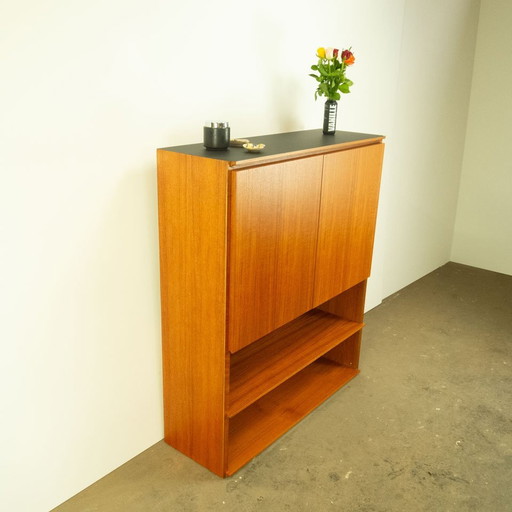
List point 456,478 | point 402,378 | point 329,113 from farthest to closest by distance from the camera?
point 402,378 → point 329,113 → point 456,478

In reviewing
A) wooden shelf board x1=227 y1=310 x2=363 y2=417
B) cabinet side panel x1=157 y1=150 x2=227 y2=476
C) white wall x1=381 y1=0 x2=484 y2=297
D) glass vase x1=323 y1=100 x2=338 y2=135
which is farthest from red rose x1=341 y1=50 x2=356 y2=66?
wooden shelf board x1=227 y1=310 x2=363 y2=417

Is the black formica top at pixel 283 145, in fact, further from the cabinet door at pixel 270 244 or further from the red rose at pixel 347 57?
the red rose at pixel 347 57

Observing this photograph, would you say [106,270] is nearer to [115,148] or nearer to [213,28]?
[115,148]

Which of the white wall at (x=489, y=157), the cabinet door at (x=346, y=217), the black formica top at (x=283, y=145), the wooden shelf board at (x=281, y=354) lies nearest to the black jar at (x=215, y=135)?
the black formica top at (x=283, y=145)

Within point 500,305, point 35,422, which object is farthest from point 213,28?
point 500,305

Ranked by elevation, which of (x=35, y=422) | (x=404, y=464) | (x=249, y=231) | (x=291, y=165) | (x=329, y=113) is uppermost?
(x=329, y=113)

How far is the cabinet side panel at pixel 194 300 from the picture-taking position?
1.91m

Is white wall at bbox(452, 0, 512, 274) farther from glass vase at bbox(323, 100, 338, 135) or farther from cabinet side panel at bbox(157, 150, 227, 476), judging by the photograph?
cabinet side panel at bbox(157, 150, 227, 476)

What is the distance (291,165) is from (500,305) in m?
2.57

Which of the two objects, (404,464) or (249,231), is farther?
(404,464)

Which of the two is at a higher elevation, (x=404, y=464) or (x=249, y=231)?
(x=249, y=231)

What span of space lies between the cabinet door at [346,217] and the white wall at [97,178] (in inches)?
17.0

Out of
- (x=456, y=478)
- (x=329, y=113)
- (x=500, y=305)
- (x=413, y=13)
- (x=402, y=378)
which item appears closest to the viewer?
(x=456, y=478)

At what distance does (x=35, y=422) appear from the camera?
75.1 inches
